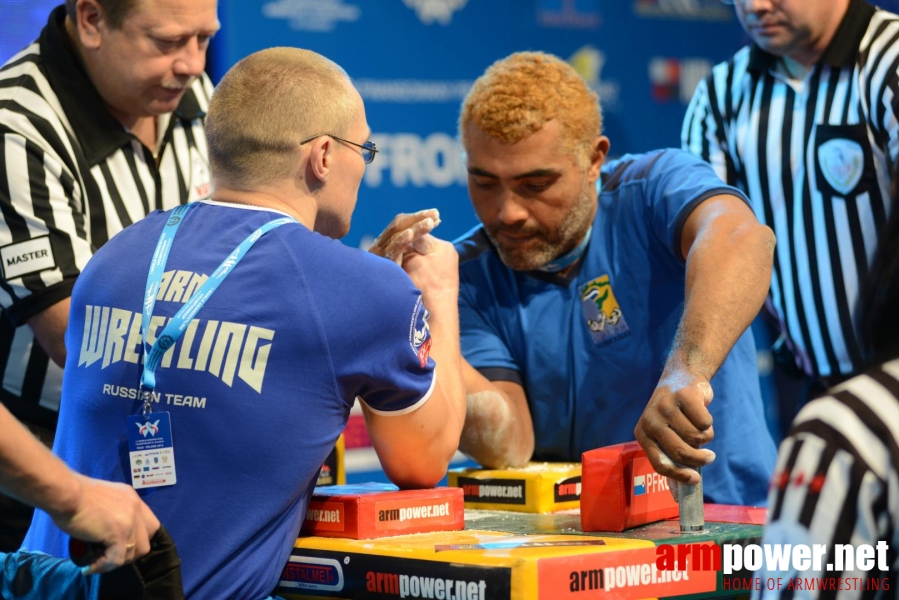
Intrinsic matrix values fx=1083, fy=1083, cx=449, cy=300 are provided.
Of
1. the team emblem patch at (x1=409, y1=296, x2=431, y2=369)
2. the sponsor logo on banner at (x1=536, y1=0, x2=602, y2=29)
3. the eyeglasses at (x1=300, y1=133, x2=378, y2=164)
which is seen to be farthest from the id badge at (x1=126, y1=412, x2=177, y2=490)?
the sponsor logo on banner at (x1=536, y1=0, x2=602, y2=29)

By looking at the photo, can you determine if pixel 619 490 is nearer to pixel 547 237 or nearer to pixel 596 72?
pixel 547 237

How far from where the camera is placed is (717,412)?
2.27 meters

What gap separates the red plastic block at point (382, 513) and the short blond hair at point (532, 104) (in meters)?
0.90

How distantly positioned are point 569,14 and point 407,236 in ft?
10.2

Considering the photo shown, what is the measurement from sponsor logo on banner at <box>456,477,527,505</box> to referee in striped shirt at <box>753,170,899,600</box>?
1.03 meters

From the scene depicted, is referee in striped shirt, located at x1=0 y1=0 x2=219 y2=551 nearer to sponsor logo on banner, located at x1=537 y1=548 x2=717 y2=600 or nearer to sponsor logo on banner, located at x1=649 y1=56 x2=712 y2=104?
sponsor logo on banner, located at x1=537 y1=548 x2=717 y2=600

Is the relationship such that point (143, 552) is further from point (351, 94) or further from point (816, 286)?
point (816, 286)

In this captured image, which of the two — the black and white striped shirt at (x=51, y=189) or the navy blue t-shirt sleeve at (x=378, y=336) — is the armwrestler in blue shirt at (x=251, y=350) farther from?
the black and white striped shirt at (x=51, y=189)

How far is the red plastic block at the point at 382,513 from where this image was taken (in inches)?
63.5

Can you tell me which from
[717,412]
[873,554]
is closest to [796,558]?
[873,554]

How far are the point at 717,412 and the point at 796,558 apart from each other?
133cm

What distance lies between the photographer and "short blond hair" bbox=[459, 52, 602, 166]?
2.29m

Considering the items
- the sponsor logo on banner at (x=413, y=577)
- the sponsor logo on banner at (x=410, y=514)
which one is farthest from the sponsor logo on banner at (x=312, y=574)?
the sponsor logo on banner at (x=410, y=514)

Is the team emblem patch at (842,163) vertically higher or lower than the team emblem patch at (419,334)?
higher
